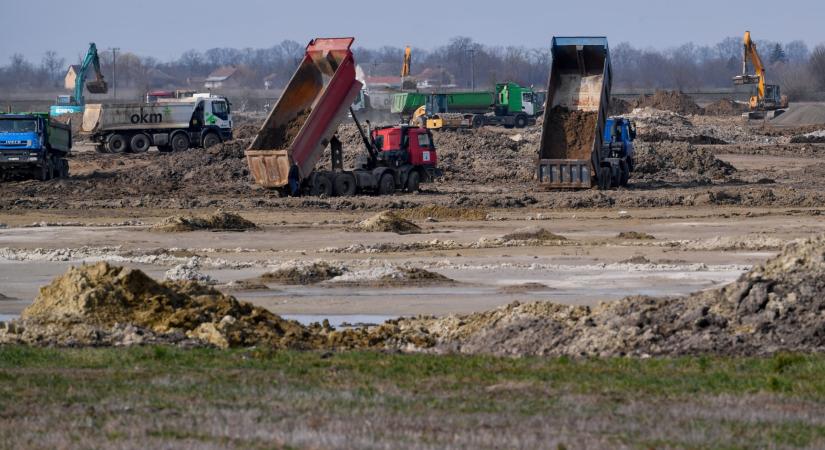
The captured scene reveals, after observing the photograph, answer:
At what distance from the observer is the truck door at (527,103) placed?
81062 mm

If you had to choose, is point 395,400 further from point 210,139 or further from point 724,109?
point 724,109

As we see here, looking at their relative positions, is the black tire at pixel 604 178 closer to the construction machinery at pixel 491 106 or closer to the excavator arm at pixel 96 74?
the construction machinery at pixel 491 106

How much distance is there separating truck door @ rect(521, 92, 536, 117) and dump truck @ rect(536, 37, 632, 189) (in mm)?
46109

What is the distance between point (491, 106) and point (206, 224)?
55976 millimetres

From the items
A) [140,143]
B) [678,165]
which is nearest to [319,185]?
[678,165]

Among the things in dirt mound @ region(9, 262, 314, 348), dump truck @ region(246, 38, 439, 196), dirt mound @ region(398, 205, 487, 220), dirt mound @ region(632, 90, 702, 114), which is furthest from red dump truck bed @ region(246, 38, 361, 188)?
dirt mound @ region(632, 90, 702, 114)

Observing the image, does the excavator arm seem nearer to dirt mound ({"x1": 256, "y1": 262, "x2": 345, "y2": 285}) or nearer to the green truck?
the green truck

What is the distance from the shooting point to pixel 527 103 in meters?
81.4

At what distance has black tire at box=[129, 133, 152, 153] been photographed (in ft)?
178

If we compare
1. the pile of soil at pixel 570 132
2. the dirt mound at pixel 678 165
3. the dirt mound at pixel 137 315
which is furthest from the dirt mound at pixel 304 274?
the dirt mound at pixel 678 165

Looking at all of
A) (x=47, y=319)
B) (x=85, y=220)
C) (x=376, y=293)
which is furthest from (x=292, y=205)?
(x=47, y=319)

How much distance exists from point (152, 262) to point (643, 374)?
12279mm

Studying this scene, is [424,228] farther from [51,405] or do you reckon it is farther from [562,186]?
[51,405]

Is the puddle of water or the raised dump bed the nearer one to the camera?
the puddle of water
